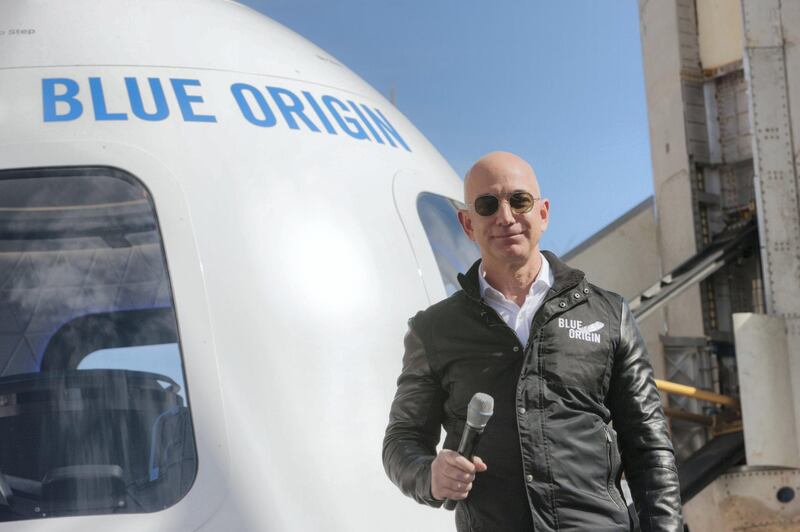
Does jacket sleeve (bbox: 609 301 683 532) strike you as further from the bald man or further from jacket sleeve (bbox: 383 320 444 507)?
jacket sleeve (bbox: 383 320 444 507)

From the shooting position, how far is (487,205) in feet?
9.11

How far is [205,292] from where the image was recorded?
12.6ft

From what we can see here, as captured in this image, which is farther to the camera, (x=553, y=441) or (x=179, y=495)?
(x=179, y=495)

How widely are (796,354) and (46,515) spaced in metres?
13.4

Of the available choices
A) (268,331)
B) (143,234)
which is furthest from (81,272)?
(268,331)

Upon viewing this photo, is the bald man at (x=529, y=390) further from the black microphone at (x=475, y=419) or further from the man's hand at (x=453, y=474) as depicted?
the black microphone at (x=475, y=419)

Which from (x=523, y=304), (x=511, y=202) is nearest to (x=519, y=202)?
(x=511, y=202)

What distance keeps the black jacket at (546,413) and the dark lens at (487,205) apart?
179 mm

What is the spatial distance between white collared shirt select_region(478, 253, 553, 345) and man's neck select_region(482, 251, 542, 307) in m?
0.01

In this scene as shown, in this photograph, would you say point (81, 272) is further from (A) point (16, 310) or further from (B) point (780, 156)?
(B) point (780, 156)

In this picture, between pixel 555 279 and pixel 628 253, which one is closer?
pixel 555 279

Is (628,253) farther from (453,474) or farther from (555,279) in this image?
(453,474)

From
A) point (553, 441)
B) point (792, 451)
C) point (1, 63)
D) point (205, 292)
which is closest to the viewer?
point (553, 441)

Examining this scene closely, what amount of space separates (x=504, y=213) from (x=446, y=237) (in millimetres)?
2176
